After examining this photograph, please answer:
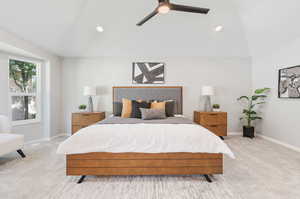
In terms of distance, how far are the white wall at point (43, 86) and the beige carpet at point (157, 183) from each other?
1.19 m

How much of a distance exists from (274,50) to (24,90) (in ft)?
20.4

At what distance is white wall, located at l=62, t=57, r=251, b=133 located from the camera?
4.31m

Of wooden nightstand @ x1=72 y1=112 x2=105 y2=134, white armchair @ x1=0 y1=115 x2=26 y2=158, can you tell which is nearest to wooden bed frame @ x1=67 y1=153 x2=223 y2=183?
white armchair @ x1=0 y1=115 x2=26 y2=158

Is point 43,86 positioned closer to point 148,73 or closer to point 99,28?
point 99,28

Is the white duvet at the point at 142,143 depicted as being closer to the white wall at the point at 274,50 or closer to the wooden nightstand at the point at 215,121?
the wooden nightstand at the point at 215,121

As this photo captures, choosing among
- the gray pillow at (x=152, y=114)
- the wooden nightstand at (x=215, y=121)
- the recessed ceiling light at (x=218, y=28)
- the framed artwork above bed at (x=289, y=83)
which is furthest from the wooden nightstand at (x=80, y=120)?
the framed artwork above bed at (x=289, y=83)

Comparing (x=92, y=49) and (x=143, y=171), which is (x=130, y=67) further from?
(x=143, y=171)

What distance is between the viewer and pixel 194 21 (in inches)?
132

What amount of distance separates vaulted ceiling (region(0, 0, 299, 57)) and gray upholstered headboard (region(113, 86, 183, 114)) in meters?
0.98

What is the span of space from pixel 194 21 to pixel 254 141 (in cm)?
325

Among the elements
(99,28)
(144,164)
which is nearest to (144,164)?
(144,164)

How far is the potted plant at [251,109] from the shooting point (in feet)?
12.9

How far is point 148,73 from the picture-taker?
428 cm

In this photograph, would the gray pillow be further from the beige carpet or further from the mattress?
the beige carpet
